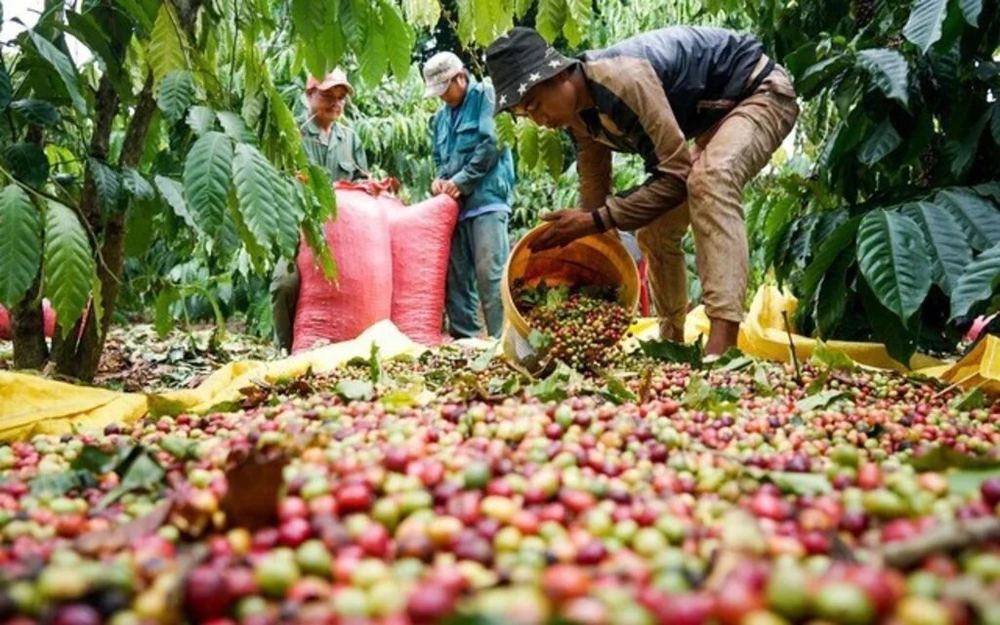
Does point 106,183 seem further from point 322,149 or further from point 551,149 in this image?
point 322,149

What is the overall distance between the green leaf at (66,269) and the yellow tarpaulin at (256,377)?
310 mm

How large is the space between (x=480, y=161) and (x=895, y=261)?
295 cm

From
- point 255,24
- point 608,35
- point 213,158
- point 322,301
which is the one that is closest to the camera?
point 213,158

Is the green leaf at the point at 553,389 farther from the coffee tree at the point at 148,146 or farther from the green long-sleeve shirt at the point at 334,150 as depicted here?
the green long-sleeve shirt at the point at 334,150

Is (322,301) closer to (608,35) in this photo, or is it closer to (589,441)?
(589,441)

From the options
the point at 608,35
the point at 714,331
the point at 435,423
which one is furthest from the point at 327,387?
the point at 608,35

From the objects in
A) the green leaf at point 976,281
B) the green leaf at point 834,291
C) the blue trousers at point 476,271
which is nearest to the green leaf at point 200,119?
the green leaf at point 976,281

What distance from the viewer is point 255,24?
2785mm

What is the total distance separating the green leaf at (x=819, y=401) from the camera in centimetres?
197

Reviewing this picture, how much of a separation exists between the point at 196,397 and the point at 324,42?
1.12 meters

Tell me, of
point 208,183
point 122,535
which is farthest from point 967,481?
point 208,183

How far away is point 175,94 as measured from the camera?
6.72ft

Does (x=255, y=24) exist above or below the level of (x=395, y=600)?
above

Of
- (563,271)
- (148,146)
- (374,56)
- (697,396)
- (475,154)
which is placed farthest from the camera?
(475,154)
